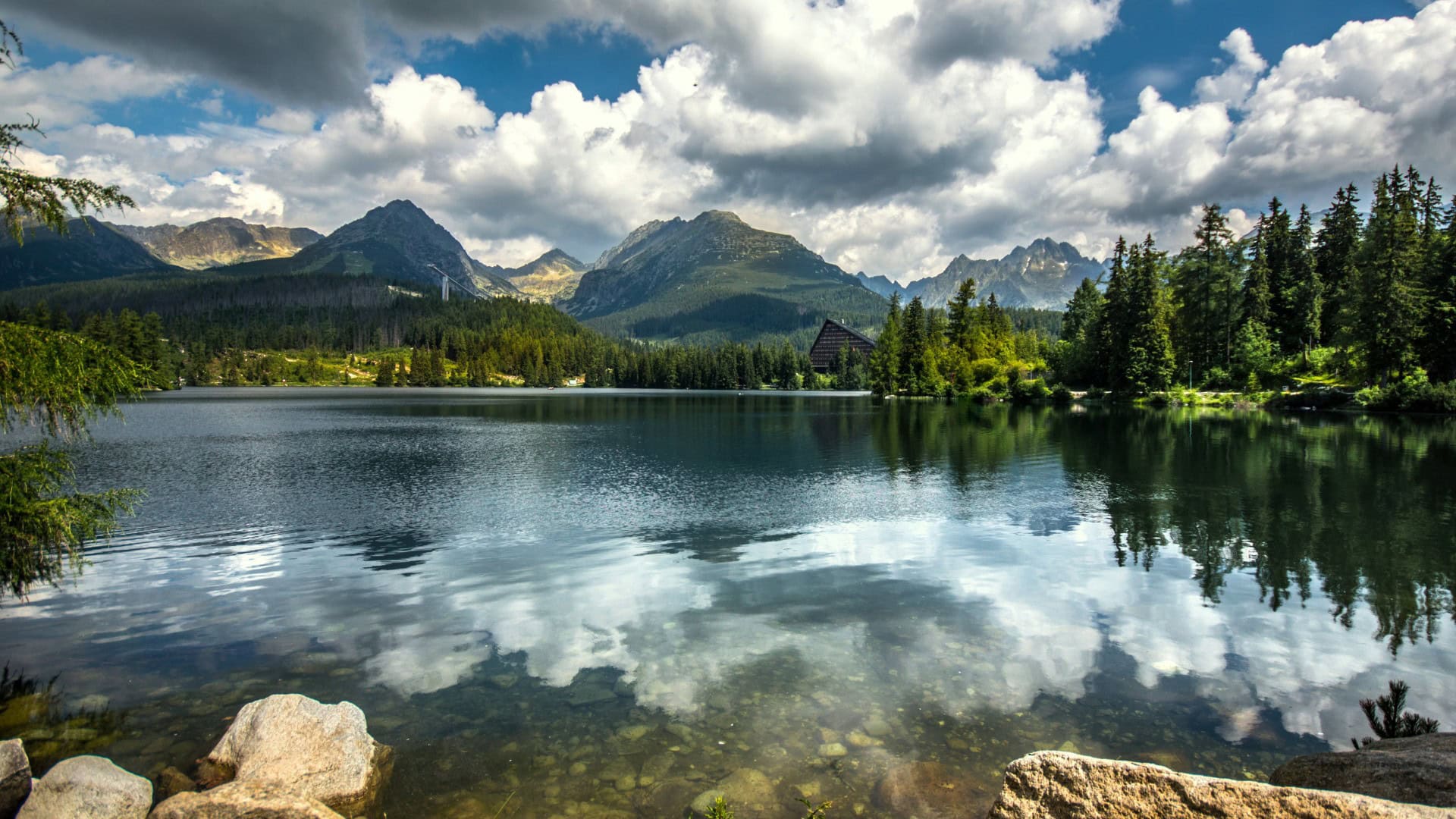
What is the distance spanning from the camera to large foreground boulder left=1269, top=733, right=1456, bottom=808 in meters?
5.30

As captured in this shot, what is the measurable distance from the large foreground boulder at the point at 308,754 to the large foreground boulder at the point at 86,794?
3.26 feet

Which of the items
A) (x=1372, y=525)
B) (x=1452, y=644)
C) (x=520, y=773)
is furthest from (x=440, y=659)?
(x=1372, y=525)

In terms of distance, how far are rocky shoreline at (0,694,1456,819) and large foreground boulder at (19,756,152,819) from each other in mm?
11

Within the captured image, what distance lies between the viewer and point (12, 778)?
7.51m

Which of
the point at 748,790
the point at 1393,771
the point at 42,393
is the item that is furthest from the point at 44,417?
the point at 1393,771

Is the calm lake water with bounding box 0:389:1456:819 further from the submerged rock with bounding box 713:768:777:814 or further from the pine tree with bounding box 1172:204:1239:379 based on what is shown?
the pine tree with bounding box 1172:204:1239:379

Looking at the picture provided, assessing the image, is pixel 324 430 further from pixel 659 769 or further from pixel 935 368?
pixel 935 368

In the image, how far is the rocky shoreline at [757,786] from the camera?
5184 mm

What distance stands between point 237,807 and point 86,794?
5.70 ft

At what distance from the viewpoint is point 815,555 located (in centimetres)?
2092

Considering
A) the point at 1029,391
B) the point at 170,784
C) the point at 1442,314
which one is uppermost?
the point at 1442,314

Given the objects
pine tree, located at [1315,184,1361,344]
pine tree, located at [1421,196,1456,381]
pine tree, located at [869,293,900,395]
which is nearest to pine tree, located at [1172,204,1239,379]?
pine tree, located at [1315,184,1361,344]

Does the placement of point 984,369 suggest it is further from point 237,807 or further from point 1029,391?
point 237,807

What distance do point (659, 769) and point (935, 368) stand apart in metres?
133
